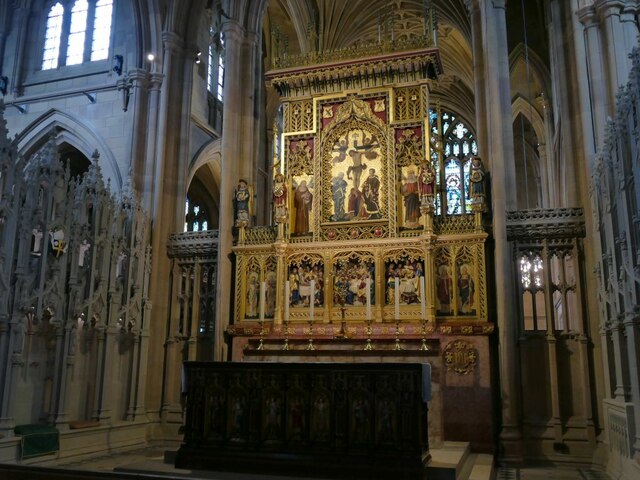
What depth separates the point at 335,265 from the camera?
12578mm

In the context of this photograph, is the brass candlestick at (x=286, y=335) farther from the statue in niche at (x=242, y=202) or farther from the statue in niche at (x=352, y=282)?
the statue in niche at (x=242, y=202)

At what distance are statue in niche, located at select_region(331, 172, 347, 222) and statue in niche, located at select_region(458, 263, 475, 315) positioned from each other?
2.70 m

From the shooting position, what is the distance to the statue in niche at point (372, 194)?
41.7 ft

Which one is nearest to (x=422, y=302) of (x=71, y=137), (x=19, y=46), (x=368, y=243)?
(x=368, y=243)

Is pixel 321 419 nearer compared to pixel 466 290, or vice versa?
pixel 321 419

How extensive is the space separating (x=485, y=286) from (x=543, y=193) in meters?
14.1

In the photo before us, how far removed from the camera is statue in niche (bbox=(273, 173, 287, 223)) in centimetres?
1302

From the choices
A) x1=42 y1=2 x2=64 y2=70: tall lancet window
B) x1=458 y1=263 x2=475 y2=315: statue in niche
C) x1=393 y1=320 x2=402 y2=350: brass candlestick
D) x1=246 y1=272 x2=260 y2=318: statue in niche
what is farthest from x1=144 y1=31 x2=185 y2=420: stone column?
x1=458 y1=263 x2=475 y2=315: statue in niche

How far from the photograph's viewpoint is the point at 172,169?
14766 mm

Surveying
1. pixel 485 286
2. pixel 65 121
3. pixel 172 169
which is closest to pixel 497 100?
pixel 485 286

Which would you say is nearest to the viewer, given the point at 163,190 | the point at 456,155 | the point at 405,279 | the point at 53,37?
the point at 405,279

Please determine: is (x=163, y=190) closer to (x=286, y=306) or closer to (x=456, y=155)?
(x=286, y=306)

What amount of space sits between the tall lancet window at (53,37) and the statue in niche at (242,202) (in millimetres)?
8289

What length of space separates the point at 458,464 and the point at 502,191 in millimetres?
5708
